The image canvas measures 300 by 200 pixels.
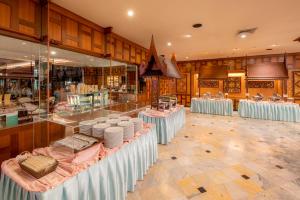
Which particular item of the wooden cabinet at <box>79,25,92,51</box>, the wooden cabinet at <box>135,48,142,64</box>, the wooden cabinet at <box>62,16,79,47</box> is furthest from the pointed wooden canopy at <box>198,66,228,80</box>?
the wooden cabinet at <box>62,16,79,47</box>

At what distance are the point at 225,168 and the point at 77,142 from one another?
8.73 feet

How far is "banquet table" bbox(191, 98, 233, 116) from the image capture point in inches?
312

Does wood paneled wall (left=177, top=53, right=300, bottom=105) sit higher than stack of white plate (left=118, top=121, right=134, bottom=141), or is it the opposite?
wood paneled wall (left=177, top=53, right=300, bottom=105)

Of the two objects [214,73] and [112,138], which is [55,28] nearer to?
[112,138]

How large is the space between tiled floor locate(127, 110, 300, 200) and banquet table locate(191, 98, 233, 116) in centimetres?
285

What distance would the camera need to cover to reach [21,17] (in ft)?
9.50

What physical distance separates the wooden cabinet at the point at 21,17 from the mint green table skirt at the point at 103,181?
99.1 inches

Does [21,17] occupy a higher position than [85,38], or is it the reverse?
[85,38]

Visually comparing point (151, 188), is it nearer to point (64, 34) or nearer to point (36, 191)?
point (36, 191)

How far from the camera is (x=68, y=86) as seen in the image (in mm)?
4344

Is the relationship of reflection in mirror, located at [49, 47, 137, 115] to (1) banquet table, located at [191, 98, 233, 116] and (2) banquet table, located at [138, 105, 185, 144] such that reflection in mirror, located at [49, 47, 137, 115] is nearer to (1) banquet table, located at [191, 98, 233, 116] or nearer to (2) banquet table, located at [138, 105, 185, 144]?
(2) banquet table, located at [138, 105, 185, 144]

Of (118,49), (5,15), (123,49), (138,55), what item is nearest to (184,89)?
(138,55)

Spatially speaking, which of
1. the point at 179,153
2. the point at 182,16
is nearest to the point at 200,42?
the point at 182,16

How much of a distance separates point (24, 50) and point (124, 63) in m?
3.18
